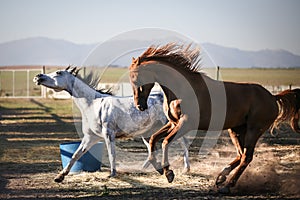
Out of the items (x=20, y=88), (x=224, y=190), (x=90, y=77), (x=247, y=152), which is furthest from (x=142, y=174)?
(x=20, y=88)

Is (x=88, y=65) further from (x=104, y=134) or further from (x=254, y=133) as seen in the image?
(x=254, y=133)

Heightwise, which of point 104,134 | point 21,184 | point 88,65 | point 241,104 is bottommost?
point 21,184

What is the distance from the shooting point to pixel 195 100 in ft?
22.4

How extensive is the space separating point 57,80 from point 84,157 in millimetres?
1425

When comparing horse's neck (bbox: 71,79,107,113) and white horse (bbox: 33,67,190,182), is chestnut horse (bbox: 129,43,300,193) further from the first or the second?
horse's neck (bbox: 71,79,107,113)

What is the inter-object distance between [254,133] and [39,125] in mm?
11405

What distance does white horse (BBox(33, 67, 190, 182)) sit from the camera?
27.0 feet

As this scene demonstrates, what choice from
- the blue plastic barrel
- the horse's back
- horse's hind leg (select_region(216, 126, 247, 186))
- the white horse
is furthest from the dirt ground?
the horse's back

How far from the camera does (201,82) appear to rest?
698 centimetres

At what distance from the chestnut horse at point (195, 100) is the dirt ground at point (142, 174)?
47 cm

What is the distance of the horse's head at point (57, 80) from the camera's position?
8.19 meters

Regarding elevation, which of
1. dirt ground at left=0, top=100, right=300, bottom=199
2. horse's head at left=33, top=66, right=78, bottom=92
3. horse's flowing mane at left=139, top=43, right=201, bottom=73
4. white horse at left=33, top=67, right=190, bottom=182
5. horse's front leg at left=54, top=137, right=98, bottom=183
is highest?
horse's flowing mane at left=139, top=43, right=201, bottom=73

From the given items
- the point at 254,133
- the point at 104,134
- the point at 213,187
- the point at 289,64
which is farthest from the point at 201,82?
the point at 289,64

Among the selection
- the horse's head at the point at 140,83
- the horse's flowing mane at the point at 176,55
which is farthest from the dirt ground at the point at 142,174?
the horse's flowing mane at the point at 176,55
